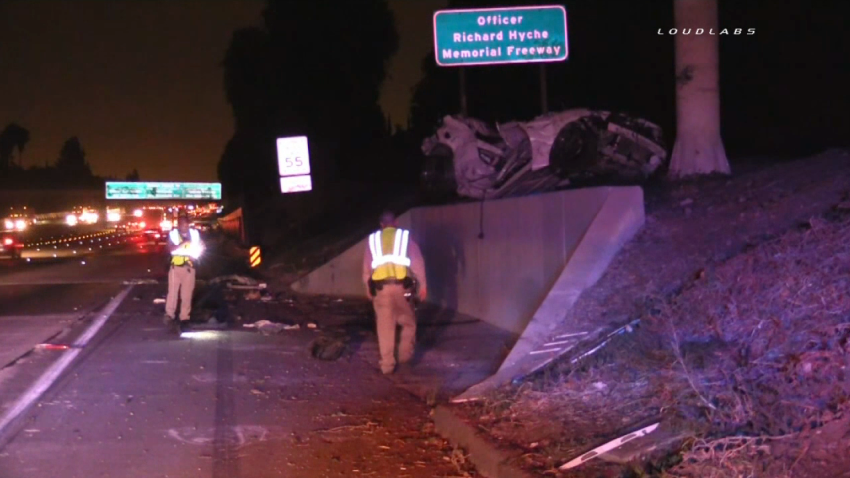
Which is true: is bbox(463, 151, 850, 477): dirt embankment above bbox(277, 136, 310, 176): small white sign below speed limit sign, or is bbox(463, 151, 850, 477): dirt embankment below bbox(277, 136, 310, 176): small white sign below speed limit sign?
below

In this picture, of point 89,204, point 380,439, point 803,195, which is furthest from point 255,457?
point 89,204

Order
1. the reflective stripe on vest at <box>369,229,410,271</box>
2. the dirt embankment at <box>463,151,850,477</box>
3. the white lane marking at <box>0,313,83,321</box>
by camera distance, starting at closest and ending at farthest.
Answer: the dirt embankment at <box>463,151,850,477</box>
the reflective stripe on vest at <box>369,229,410,271</box>
the white lane marking at <box>0,313,83,321</box>

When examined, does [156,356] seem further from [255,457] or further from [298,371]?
[255,457]

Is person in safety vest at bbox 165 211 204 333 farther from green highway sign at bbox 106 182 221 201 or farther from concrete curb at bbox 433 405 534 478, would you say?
green highway sign at bbox 106 182 221 201

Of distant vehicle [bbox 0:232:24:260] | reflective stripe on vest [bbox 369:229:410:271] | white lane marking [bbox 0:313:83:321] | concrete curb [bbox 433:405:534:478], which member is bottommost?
distant vehicle [bbox 0:232:24:260]

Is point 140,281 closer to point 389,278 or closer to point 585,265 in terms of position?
point 389,278

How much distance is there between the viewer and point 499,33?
61.2 ft

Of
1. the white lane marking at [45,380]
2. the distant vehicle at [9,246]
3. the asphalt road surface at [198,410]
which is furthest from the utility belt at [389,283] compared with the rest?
the distant vehicle at [9,246]

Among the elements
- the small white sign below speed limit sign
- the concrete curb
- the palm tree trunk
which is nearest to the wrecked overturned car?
the palm tree trunk

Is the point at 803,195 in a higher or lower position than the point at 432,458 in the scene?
higher

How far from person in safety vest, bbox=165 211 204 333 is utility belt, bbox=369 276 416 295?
4935mm

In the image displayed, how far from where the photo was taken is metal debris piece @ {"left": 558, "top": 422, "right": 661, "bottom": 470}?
6.77 meters

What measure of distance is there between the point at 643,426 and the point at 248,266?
24.9 m

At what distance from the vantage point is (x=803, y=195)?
10.8m
